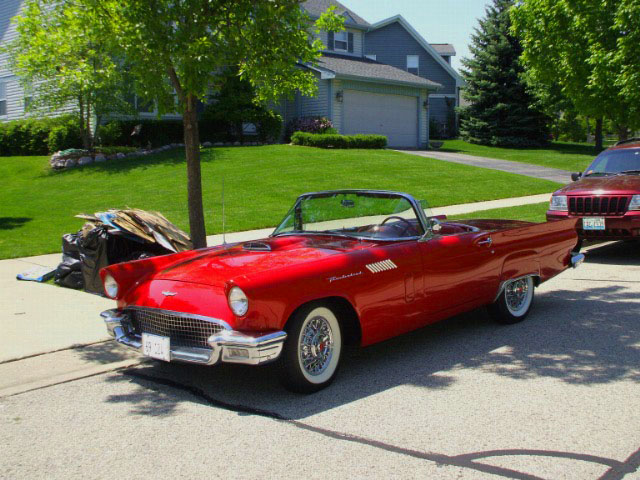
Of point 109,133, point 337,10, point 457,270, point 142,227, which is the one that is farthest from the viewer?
point 337,10

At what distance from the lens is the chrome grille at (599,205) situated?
981cm

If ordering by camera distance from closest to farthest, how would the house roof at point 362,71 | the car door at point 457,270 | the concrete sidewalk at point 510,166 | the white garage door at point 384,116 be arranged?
the car door at point 457,270, the concrete sidewalk at point 510,166, the house roof at point 362,71, the white garage door at point 384,116

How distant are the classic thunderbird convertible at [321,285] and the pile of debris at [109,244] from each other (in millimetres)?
2408

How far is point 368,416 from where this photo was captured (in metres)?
4.20

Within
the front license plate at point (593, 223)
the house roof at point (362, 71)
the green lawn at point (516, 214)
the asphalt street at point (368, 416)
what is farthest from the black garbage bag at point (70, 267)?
the house roof at point (362, 71)

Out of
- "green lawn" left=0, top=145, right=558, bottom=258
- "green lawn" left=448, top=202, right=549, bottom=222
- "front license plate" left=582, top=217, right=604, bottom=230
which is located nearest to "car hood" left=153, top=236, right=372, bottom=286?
"front license plate" left=582, top=217, right=604, bottom=230

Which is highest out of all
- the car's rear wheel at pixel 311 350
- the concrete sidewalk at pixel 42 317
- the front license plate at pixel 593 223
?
the front license plate at pixel 593 223

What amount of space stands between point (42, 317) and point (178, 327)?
114 inches

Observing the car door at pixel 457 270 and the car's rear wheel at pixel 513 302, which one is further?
the car's rear wheel at pixel 513 302

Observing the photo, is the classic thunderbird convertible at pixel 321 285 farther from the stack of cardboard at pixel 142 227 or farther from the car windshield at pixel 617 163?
the car windshield at pixel 617 163

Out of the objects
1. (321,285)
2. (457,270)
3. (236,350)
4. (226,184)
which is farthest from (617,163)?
(226,184)

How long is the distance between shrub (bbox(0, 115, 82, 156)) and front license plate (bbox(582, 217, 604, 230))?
744 inches

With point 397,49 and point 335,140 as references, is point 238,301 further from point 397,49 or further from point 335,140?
point 397,49

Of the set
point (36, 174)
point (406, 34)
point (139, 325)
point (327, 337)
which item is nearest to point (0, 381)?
point (139, 325)
